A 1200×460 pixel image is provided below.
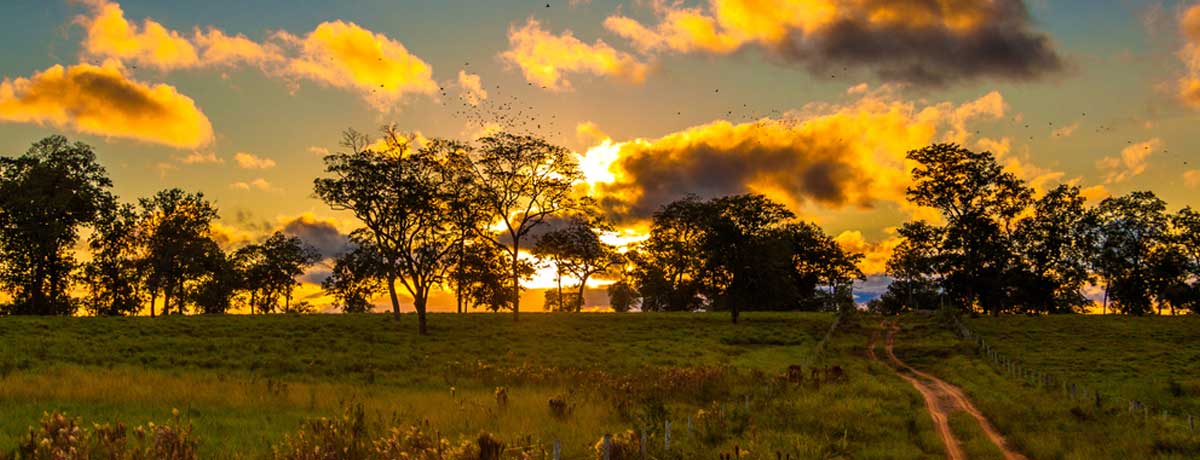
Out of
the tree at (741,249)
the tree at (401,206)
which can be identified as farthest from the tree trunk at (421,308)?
the tree at (741,249)

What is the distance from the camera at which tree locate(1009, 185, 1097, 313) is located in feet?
254

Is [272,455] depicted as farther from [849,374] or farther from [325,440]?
[849,374]

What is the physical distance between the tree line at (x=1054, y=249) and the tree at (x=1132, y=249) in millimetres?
96

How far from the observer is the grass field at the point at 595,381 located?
15133 mm

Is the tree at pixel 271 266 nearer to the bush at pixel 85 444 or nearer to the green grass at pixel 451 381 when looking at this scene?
the green grass at pixel 451 381

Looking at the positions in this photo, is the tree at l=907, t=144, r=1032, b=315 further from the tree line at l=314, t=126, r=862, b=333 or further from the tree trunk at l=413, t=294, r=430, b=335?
the tree trunk at l=413, t=294, r=430, b=335

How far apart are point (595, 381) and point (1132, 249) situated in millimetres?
85008

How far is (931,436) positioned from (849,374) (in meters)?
15.9

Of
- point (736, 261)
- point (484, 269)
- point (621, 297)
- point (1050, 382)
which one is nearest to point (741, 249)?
point (736, 261)

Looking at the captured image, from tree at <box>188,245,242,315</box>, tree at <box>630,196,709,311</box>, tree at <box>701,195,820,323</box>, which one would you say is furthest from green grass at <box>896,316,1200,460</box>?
tree at <box>188,245,242,315</box>

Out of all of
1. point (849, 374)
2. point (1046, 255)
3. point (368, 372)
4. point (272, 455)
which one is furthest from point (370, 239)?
point (1046, 255)

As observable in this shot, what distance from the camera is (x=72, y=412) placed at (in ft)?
51.2

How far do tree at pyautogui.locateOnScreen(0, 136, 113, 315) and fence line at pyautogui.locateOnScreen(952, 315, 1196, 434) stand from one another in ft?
240

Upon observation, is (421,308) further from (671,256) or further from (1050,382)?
(671,256)
